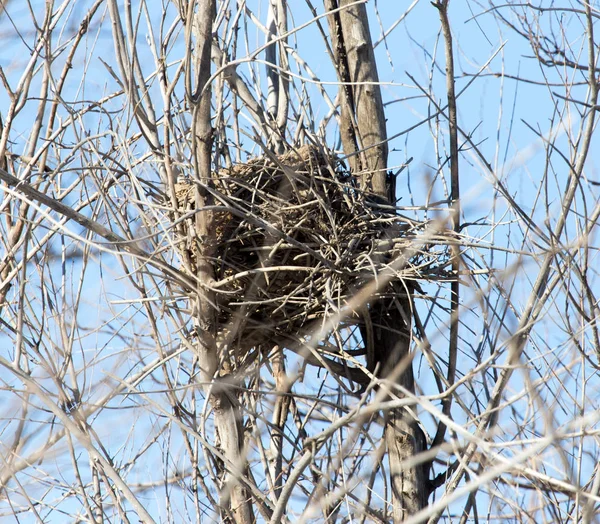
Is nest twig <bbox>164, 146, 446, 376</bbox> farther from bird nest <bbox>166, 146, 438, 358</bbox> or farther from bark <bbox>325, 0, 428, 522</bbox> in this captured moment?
bark <bbox>325, 0, 428, 522</bbox>

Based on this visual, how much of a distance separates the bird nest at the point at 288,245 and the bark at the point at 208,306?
0.03 m

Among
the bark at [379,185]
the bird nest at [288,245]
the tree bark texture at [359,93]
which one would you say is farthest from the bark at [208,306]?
the tree bark texture at [359,93]

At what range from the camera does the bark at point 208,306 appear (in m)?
2.32

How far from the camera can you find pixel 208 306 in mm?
2504

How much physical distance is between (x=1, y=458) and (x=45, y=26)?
141 cm

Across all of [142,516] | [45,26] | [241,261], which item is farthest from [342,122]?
[142,516]

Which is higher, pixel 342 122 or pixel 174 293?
pixel 342 122

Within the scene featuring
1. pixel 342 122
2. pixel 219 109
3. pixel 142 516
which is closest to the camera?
pixel 142 516

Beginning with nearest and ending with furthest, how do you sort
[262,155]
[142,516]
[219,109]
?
1. [142,516]
2. [219,109]
3. [262,155]

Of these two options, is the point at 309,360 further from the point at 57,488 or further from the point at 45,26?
the point at 45,26

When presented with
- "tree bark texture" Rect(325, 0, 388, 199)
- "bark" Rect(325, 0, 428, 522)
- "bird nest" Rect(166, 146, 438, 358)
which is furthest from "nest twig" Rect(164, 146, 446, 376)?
"tree bark texture" Rect(325, 0, 388, 199)

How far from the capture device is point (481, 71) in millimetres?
2721

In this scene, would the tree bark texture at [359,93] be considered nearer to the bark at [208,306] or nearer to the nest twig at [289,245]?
the nest twig at [289,245]

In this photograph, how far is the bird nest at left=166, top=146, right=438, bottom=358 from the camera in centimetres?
247
